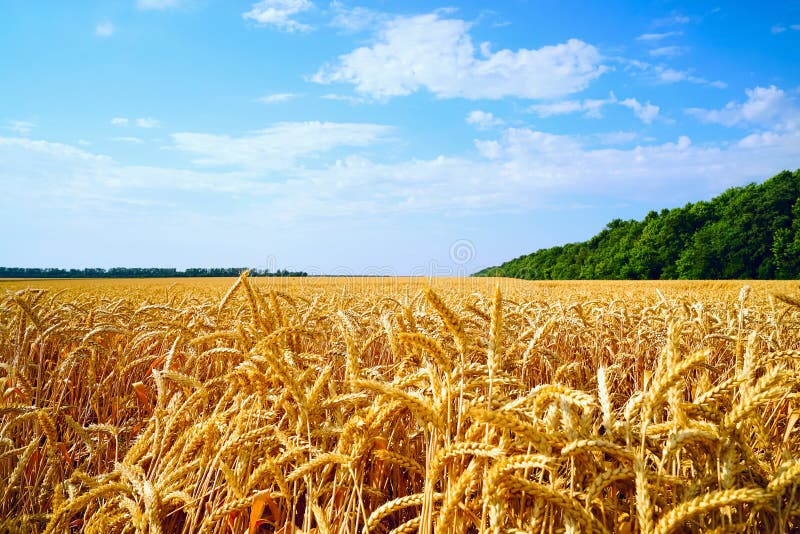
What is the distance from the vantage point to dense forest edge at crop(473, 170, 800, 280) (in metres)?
44.7

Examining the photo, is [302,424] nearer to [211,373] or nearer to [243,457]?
[243,457]

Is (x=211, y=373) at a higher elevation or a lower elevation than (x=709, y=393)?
lower

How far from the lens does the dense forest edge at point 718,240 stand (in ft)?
147

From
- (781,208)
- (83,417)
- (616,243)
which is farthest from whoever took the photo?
(616,243)

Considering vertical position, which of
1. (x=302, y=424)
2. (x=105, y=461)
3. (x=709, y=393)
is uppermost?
(x=709, y=393)

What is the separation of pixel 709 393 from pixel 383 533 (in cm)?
124

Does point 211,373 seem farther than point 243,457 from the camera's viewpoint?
Yes

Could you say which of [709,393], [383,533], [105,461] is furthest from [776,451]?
[105,461]

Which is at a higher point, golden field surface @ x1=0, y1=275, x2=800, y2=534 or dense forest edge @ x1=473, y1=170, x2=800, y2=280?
dense forest edge @ x1=473, y1=170, x2=800, y2=280

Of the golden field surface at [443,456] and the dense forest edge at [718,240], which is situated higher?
the dense forest edge at [718,240]

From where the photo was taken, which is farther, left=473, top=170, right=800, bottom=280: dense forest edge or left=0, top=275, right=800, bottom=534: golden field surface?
left=473, top=170, right=800, bottom=280: dense forest edge

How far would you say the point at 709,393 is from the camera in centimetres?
138

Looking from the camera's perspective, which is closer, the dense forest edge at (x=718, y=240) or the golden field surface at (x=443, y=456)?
the golden field surface at (x=443, y=456)

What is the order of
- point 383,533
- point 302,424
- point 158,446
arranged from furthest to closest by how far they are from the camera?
1. point 158,446
2. point 383,533
3. point 302,424
